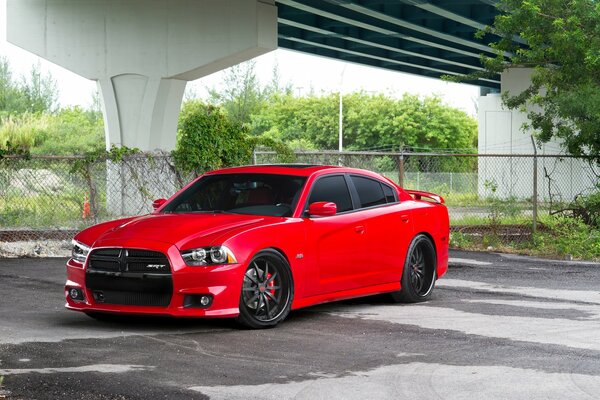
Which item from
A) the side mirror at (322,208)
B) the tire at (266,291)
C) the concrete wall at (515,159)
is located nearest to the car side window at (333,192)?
the side mirror at (322,208)

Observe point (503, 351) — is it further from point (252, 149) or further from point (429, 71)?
point (429, 71)

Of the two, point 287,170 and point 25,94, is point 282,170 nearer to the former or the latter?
point 287,170

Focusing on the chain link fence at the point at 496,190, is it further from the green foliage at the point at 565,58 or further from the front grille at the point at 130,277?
the front grille at the point at 130,277

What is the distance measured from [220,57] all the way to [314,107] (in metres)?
68.1

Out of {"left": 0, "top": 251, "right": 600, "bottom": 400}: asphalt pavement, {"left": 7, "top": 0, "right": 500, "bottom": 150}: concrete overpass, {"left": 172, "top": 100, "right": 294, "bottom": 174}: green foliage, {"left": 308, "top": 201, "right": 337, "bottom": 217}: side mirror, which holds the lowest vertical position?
{"left": 0, "top": 251, "right": 600, "bottom": 400}: asphalt pavement

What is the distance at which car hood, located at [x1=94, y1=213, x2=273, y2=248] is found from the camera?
999 centimetres

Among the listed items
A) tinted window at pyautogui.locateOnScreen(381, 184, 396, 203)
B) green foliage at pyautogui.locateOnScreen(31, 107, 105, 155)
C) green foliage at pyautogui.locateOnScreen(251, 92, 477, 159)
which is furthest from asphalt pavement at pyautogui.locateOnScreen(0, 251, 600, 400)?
green foliage at pyautogui.locateOnScreen(251, 92, 477, 159)

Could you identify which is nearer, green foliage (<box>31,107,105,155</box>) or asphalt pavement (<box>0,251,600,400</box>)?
asphalt pavement (<box>0,251,600,400</box>)

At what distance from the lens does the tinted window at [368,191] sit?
11.9 m

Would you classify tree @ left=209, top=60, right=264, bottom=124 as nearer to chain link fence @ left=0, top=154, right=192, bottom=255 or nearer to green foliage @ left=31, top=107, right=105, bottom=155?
green foliage @ left=31, top=107, right=105, bottom=155

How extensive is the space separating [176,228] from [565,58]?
14173 mm

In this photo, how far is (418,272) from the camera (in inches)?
495

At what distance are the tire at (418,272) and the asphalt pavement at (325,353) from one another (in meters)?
0.18

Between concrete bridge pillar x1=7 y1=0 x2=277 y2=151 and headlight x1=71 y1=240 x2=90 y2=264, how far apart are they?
21113mm
